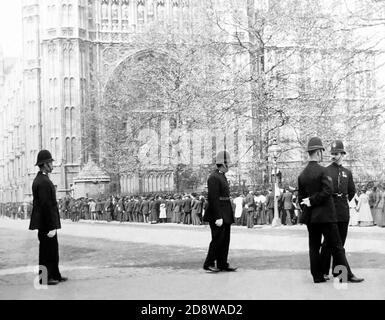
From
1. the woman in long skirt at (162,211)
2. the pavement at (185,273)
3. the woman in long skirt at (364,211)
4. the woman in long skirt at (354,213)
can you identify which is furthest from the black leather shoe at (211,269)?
the woman in long skirt at (162,211)

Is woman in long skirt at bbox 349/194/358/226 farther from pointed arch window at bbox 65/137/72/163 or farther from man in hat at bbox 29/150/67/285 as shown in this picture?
pointed arch window at bbox 65/137/72/163

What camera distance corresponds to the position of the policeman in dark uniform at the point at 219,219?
9.84 m

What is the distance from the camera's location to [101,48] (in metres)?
51.4

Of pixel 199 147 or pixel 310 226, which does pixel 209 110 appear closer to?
pixel 199 147

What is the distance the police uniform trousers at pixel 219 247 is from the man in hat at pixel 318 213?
163 cm

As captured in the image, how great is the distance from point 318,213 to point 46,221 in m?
3.50

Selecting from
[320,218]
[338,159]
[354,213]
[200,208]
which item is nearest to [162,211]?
[200,208]

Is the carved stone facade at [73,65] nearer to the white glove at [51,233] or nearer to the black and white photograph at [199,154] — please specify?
the black and white photograph at [199,154]

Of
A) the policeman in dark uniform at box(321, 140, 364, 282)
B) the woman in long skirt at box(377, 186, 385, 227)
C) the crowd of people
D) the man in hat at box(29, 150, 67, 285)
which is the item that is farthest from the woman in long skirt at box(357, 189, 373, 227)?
the man in hat at box(29, 150, 67, 285)

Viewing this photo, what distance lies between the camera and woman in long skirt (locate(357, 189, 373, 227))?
22.2 metres

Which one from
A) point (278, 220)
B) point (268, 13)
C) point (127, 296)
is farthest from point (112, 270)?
point (268, 13)

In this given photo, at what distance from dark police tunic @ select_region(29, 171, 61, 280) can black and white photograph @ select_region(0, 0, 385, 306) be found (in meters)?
0.02

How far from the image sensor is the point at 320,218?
841 cm

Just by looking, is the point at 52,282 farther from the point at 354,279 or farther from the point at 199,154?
the point at 199,154
